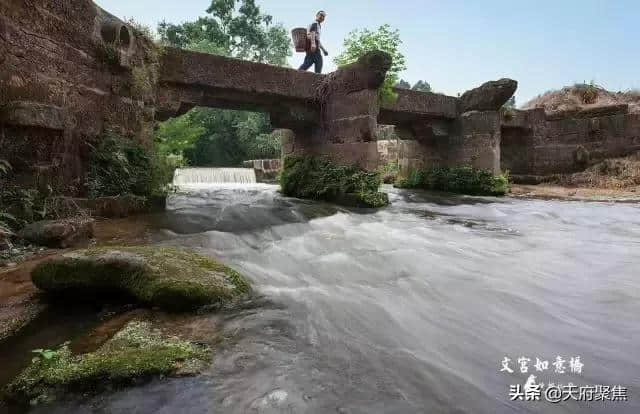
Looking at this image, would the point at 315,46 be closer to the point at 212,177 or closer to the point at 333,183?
the point at 333,183

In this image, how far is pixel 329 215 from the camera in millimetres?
6438

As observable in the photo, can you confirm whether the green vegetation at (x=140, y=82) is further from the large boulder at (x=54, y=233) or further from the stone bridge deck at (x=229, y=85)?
the large boulder at (x=54, y=233)

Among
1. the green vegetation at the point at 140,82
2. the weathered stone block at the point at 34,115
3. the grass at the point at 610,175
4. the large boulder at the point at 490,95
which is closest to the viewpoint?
the weathered stone block at the point at 34,115

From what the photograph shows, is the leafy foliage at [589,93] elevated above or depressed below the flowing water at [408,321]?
above

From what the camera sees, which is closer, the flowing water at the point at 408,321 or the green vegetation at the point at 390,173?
the flowing water at the point at 408,321

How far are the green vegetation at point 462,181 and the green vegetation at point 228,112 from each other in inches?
512

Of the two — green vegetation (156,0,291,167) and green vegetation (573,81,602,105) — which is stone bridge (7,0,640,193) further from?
green vegetation (156,0,291,167)

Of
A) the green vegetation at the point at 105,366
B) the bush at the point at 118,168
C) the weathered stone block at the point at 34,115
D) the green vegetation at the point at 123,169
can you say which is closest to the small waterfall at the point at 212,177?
the green vegetation at the point at 123,169

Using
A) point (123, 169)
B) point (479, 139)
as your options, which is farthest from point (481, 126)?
point (123, 169)

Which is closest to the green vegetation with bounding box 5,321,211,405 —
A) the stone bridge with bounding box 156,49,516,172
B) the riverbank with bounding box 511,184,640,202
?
the stone bridge with bounding box 156,49,516,172

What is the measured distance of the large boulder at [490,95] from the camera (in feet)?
31.8

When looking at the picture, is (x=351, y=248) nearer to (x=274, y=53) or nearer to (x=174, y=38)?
→ (x=174, y=38)

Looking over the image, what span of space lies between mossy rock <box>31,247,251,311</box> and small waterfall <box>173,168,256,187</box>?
12.8 meters

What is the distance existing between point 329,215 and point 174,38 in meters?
22.9
